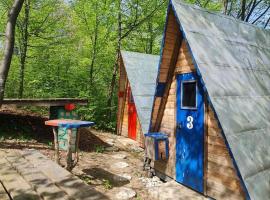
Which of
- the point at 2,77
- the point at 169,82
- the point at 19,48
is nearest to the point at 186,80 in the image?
the point at 169,82

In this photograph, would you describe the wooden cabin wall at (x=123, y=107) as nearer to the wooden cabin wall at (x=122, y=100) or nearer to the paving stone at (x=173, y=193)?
the wooden cabin wall at (x=122, y=100)

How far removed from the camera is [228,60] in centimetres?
689

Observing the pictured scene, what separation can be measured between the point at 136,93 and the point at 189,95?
6.13 m

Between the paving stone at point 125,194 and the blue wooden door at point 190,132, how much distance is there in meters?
1.42

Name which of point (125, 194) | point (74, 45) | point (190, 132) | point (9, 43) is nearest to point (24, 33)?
point (74, 45)

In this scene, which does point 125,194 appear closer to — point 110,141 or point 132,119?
point 110,141

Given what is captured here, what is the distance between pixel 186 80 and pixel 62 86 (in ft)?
46.3

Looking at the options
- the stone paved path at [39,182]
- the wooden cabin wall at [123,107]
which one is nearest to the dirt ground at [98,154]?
the wooden cabin wall at [123,107]

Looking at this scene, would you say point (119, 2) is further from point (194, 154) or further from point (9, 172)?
point (9, 172)

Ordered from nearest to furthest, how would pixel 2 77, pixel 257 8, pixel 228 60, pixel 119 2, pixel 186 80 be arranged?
pixel 2 77 → pixel 228 60 → pixel 186 80 → pixel 119 2 → pixel 257 8

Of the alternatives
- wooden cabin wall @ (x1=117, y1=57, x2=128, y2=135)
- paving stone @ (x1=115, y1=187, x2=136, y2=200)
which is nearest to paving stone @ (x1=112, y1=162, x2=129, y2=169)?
paving stone @ (x1=115, y1=187, x2=136, y2=200)

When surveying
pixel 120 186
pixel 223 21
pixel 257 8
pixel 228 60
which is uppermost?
pixel 257 8

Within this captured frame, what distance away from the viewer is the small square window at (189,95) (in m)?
7.59

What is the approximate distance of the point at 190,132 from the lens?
750cm
